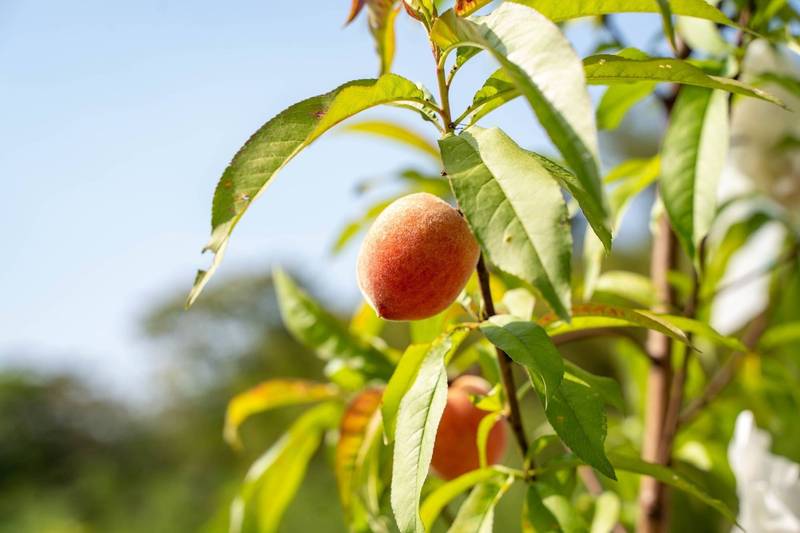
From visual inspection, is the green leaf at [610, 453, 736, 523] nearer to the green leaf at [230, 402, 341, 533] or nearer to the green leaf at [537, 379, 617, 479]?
the green leaf at [537, 379, 617, 479]

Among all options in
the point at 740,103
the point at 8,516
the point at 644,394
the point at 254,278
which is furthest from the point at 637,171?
the point at 254,278

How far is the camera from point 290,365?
4738mm

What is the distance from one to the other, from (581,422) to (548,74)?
6.8 inches

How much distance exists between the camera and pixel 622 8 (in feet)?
1.14

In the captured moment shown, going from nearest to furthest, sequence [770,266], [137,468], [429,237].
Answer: [429,237] → [770,266] → [137,468]

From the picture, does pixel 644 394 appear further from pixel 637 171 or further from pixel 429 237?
pixel 429 237

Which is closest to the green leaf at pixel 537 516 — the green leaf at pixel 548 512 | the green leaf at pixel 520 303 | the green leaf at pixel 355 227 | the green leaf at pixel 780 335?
the green leaf at pixel 548 512

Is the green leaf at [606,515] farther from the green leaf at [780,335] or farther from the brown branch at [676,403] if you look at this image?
the green leaf at [780,335]

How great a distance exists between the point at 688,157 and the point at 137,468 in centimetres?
648

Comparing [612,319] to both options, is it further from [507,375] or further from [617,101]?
[617,101]

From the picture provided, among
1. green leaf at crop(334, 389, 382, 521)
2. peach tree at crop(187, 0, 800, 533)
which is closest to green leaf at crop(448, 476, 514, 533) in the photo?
peach tree at crop(187, 0, 800, 533)

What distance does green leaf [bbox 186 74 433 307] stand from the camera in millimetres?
317

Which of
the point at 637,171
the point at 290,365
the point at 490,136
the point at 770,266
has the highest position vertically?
the point at 490,136

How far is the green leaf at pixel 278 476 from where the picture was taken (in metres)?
0.69
